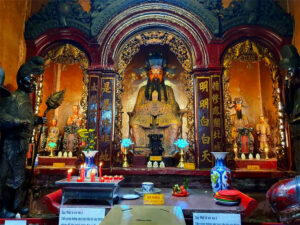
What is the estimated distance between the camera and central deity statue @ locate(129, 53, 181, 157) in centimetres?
667

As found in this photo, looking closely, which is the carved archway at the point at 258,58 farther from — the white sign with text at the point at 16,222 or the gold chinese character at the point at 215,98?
the white sign with text at the point at 16,222

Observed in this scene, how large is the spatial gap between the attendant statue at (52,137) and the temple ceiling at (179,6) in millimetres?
2325

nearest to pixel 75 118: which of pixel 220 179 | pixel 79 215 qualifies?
pixel 79 215

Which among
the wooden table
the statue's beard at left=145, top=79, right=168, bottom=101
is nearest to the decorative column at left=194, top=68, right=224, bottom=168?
the statue's beard at left=145, top=79, right=168, bottom=101

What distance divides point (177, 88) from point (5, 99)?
4.67 m

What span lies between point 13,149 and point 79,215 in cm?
180

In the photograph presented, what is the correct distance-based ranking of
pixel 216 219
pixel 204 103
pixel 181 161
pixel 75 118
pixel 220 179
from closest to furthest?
pixel 216 219, pixel 220 179, pixel 204 103, pixel 181 161, pixel 75 118

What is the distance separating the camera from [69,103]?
710 cm

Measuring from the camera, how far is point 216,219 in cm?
248

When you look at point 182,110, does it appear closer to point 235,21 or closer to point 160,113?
point 160,113

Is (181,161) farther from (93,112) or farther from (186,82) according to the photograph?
(93,112)

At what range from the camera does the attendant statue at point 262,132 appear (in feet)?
20.1

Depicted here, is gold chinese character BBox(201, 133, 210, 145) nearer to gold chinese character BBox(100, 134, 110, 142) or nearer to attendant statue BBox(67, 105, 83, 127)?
gold chinese character BBox(100, 134, 110, 142)

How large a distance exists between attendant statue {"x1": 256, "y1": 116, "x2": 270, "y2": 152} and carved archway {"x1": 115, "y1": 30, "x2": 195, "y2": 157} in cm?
191
